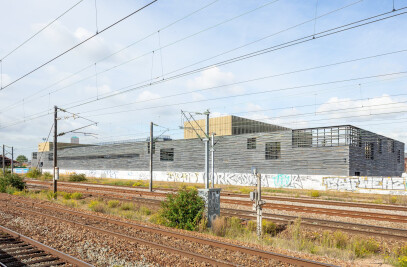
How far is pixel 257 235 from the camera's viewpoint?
12.3m

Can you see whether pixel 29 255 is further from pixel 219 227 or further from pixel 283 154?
pixel 283 154

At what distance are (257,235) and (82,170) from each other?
7108cm

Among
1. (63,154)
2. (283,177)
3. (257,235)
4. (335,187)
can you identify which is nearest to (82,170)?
(63,154)

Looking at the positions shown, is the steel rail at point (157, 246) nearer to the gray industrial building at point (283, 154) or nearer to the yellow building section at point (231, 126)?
the gray industrial building at point (283, 154)

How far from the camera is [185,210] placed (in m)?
13.7

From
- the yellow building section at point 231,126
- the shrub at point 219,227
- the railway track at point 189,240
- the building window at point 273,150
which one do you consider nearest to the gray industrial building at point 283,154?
the building window at point 273,150

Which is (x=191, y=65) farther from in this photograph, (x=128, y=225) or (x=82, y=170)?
(x=82, y=170)

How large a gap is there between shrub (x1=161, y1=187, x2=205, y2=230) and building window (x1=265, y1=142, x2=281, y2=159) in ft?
107

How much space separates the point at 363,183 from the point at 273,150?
42.3 feet

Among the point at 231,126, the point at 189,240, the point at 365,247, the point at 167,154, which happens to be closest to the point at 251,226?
the point at 189,240

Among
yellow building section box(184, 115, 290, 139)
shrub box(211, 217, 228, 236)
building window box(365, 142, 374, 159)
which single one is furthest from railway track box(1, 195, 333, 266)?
yellow building section box(184, 115, 290, 139)

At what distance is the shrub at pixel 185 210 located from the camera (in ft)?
44.1

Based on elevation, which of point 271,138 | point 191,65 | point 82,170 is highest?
point 191,65

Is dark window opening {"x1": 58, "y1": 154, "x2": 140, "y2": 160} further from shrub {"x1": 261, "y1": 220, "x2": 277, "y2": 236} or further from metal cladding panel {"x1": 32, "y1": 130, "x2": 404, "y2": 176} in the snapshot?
shrub {"x1": 261, "y1": 220, "x2": 277, "y2": 236}
